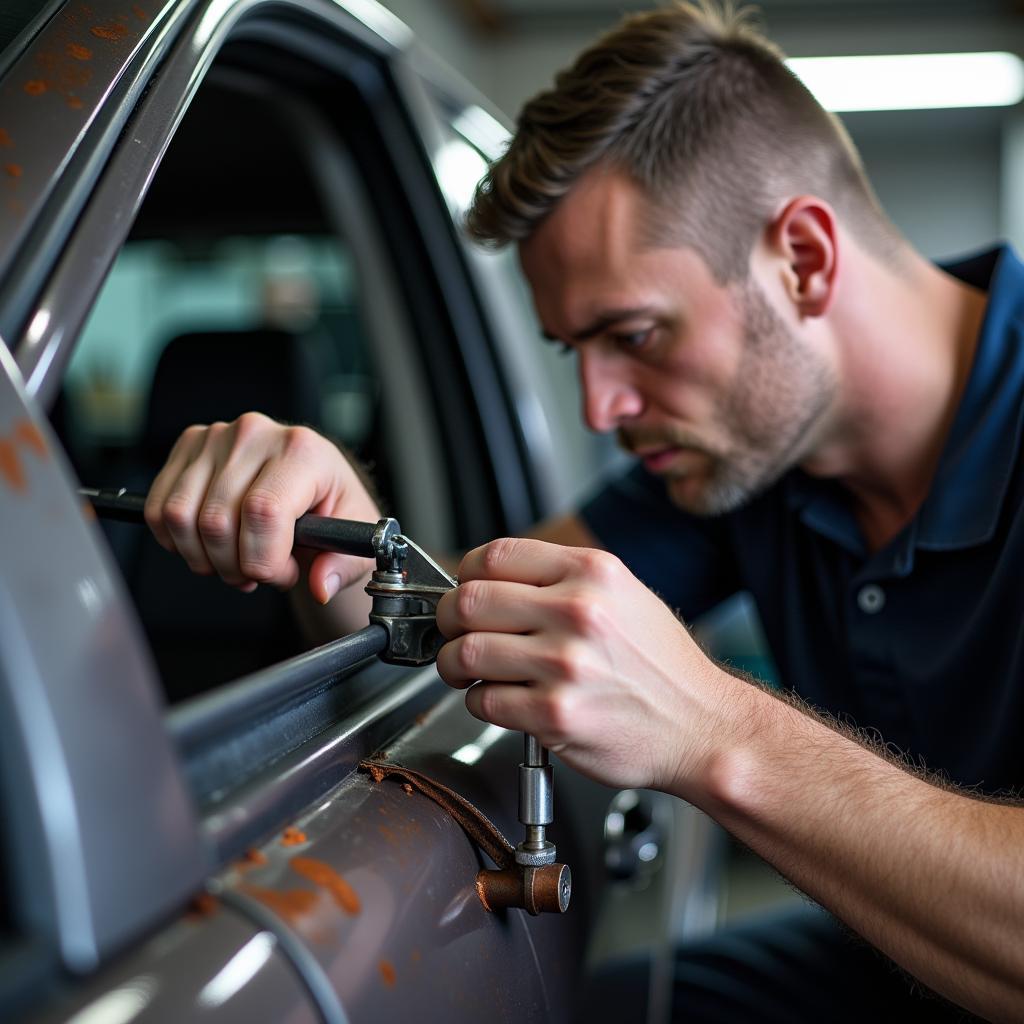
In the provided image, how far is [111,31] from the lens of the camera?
84cm

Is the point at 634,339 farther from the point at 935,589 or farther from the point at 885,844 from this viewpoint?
the point at 885,844

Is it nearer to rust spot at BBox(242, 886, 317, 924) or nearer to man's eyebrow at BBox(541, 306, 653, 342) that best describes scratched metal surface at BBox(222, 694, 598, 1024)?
rust spot at BBox(242, 886, 317, 924)

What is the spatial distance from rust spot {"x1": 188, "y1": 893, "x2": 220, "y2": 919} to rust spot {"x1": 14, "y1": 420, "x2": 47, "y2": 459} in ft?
0.72

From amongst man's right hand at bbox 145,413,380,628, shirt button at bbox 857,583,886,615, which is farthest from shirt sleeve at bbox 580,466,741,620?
man's right hand at bbox 145,413,380,628

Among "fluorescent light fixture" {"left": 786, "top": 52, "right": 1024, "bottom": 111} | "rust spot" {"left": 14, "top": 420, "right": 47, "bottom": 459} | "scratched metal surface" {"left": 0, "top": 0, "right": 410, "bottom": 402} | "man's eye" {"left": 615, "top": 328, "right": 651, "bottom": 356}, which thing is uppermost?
"fluorescent light fixture" {"left": 786, "top": 52, "right": 1024, "bottom": 111}

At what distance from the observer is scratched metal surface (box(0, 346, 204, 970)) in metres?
0.47

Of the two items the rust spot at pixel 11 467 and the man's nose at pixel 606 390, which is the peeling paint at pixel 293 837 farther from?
the man's nose at pixel 606 390

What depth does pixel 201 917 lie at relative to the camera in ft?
1.75

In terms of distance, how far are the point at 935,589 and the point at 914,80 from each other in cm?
833

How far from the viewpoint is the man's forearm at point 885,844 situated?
2.86ft

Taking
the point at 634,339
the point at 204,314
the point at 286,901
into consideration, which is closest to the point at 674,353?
the point at 634,339

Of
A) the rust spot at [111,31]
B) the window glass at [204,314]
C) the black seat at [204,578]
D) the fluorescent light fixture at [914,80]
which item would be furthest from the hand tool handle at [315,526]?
the fluorescent light fixture at [914,80]

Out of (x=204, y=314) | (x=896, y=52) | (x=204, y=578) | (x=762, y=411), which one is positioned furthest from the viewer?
(x=896, y=52)

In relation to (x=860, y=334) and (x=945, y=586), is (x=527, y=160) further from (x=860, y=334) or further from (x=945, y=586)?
(x=945, y=586)
